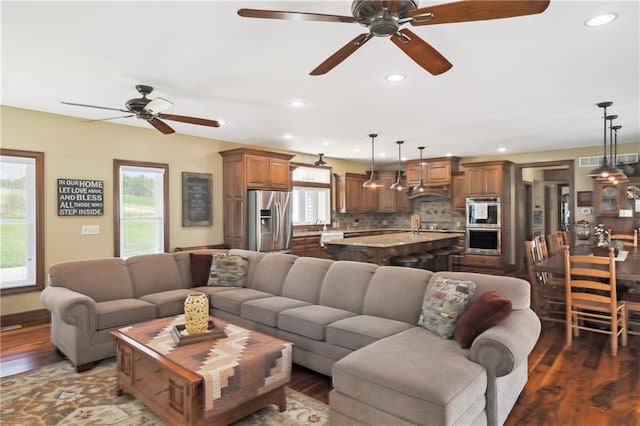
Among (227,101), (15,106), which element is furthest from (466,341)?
(15,106)

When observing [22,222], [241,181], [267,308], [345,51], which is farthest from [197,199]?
[345,51]

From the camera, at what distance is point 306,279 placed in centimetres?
391

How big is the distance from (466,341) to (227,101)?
351cm

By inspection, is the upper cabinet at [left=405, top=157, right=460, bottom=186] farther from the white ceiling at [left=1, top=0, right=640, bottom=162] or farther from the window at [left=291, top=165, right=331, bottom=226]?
the white ceiling at [left=1, top=0, right=640, bottom=162]

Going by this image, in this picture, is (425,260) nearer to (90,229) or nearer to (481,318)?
(481,318)

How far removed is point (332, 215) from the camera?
9.22 metres

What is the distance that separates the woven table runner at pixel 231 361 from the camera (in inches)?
87.0

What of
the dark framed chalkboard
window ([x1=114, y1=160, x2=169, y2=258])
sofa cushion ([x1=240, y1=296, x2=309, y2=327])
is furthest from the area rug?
the dark framed chalkboard

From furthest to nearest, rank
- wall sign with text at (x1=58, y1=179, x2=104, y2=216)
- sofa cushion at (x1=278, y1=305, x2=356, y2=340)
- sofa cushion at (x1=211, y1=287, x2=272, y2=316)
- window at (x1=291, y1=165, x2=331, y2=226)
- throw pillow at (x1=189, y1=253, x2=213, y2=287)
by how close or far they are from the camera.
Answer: window at (x1=291, y1=165, x2=331, y2=226)
wall sign with text at (x1=58, y1=179, x2=104, y2=216)
throw pillow at (x1=189, y1=253, x2=213, y2=287)
sofa cushion at (x1=211, y1=287, x2=272, y2=316)
sofa cushion at (x1=278, y1=305, x2=356, y2=340)

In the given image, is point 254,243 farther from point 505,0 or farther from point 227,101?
point 505,0

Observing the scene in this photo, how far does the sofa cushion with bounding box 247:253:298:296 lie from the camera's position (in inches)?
165

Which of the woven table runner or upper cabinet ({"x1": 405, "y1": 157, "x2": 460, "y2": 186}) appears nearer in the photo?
the woven table runner

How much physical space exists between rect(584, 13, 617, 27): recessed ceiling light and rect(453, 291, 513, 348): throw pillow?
1.95m

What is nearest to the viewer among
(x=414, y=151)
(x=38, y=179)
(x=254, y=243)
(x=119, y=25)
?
(x=119, y=25)
